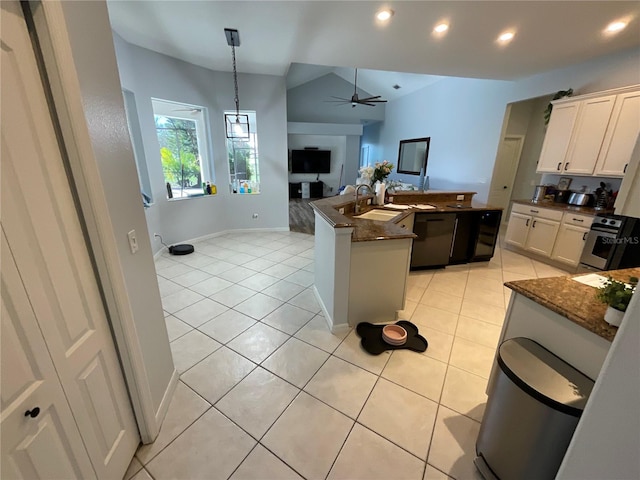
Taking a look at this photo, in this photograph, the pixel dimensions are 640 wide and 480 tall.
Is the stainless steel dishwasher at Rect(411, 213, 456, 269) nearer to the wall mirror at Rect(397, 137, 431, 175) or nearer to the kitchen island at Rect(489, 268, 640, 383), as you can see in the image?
the kitchen island at Rect(489, 268, 640, 383)

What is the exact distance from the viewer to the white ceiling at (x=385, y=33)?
246 centimetres

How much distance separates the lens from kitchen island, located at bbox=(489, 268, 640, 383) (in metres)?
1.06

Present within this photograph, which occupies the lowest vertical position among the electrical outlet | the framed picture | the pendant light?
the electrical outlet

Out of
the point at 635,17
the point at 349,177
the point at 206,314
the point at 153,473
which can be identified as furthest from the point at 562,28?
the point at 349,177

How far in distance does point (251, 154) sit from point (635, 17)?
5.12 meters

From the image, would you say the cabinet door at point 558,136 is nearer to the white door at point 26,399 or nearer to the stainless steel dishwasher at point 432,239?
the stainless steel dishwasher at point 432,239

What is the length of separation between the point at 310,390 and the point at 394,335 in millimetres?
858

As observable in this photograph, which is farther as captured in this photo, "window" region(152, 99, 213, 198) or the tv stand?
the tv stand

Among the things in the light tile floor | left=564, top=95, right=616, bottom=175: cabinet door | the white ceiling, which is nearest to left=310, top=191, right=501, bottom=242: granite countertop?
the light tile floor

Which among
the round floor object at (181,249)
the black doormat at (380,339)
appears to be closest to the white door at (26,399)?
the black doormat at (380,339)

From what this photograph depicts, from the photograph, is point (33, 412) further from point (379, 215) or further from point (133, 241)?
point (379, 215)

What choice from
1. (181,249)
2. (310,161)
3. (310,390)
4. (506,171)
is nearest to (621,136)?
(506,171)

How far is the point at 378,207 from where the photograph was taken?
140 inches

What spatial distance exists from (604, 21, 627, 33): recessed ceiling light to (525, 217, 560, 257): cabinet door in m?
2.23
